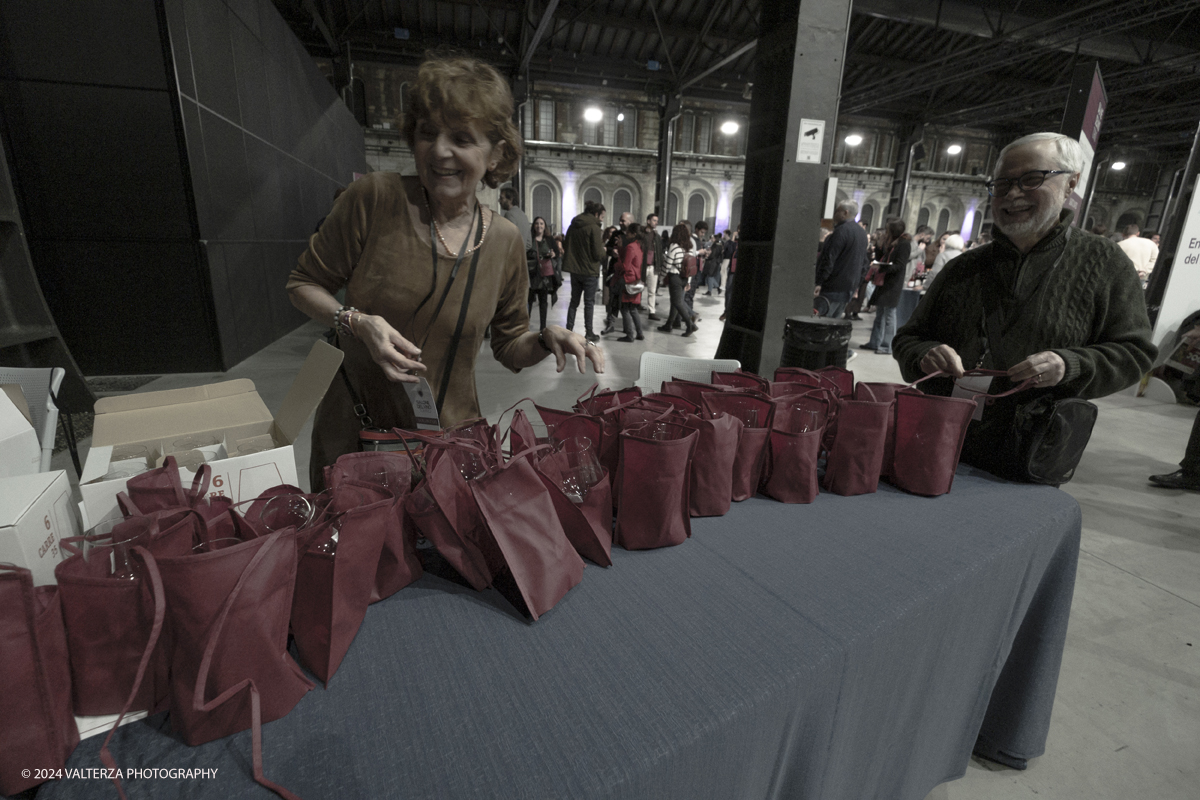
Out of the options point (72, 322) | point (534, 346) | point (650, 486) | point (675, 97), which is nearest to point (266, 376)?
point (72, 322)

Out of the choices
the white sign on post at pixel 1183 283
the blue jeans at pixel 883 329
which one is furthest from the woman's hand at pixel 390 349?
the blue jeans at pixel 883 329

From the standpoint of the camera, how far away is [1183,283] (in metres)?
4.03

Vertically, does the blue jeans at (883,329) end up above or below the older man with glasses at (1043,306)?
below

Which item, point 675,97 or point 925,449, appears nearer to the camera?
point 925,449

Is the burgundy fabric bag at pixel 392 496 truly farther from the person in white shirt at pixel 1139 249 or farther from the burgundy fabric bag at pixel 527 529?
the person in white shirt at pixel 1139 249

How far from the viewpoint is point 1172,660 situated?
6.17 ft

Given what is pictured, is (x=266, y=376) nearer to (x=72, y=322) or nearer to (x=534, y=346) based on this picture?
(x=72, y=322)

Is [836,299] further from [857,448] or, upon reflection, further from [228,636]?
[228,636]

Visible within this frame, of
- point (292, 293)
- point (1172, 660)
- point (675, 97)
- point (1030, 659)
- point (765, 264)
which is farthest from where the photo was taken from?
point (675, 97)

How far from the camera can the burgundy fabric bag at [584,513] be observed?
95 cm

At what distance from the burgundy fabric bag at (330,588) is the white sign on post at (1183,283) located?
5.66m

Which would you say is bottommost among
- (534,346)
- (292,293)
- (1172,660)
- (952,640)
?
(1172,660)

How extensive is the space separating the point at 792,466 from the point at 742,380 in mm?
378

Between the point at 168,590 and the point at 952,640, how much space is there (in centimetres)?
130
